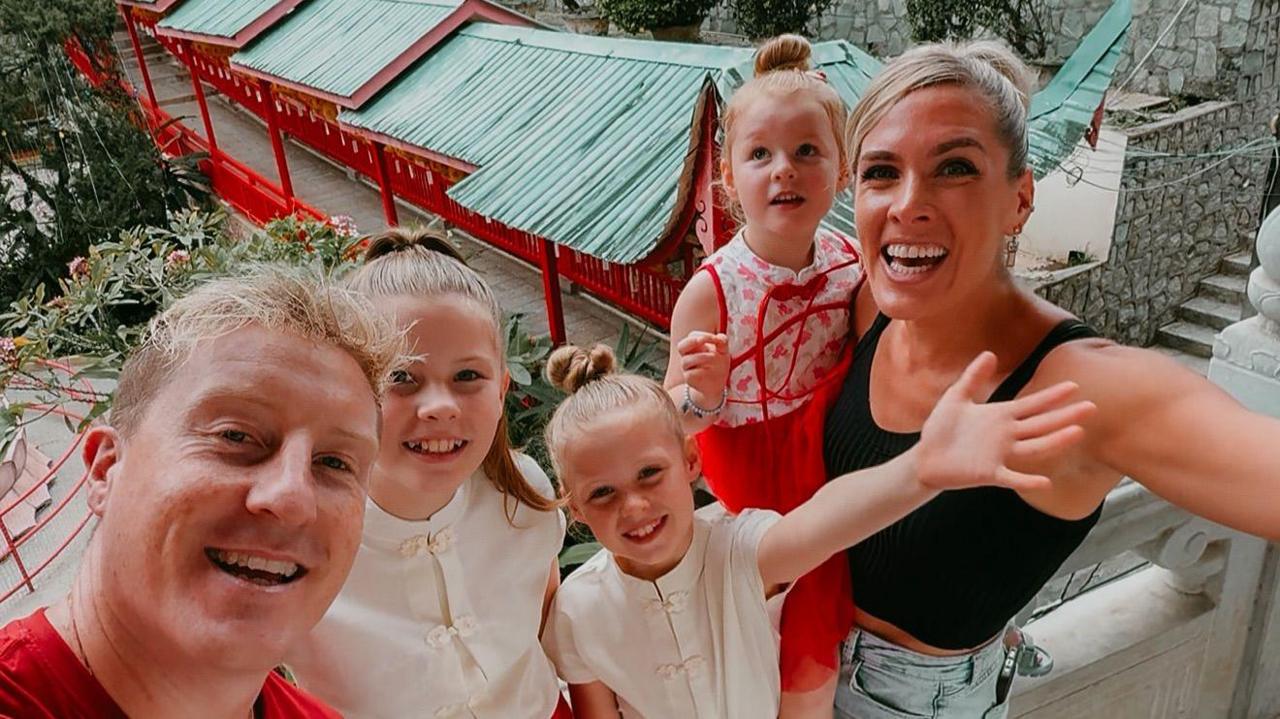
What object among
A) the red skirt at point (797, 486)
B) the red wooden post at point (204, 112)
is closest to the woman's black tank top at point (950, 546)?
the red skirt at point (797, 486)

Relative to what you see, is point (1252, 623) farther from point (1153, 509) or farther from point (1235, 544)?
point (1153, 509)

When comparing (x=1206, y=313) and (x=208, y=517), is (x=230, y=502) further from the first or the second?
(x=1206, y=313)

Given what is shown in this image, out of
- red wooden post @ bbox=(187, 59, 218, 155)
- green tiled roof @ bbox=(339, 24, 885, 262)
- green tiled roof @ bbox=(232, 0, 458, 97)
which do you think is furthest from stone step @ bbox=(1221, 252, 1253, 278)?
red wooden post @ bbox=(187, 59, 218, 155)

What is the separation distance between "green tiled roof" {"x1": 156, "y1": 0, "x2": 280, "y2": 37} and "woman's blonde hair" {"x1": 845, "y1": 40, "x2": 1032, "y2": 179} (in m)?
Answer: 9.58

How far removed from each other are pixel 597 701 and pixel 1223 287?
9.92m

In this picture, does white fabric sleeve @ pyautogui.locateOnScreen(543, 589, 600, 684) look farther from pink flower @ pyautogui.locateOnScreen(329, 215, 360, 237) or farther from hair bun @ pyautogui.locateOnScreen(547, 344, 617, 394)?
pink flower @ pyautogui.locateOnScreen(329, 215, 360, 237)

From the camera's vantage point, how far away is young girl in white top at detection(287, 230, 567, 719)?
1324 mm

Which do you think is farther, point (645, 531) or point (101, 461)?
point (645, 531)

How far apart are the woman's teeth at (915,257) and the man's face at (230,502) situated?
79cm

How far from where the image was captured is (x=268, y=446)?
3.03 ft

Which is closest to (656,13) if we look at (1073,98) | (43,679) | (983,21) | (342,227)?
(983,21)

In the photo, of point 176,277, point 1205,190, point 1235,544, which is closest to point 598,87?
point 176,277

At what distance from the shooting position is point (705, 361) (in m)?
1.54

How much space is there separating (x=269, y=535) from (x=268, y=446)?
0.10 m
